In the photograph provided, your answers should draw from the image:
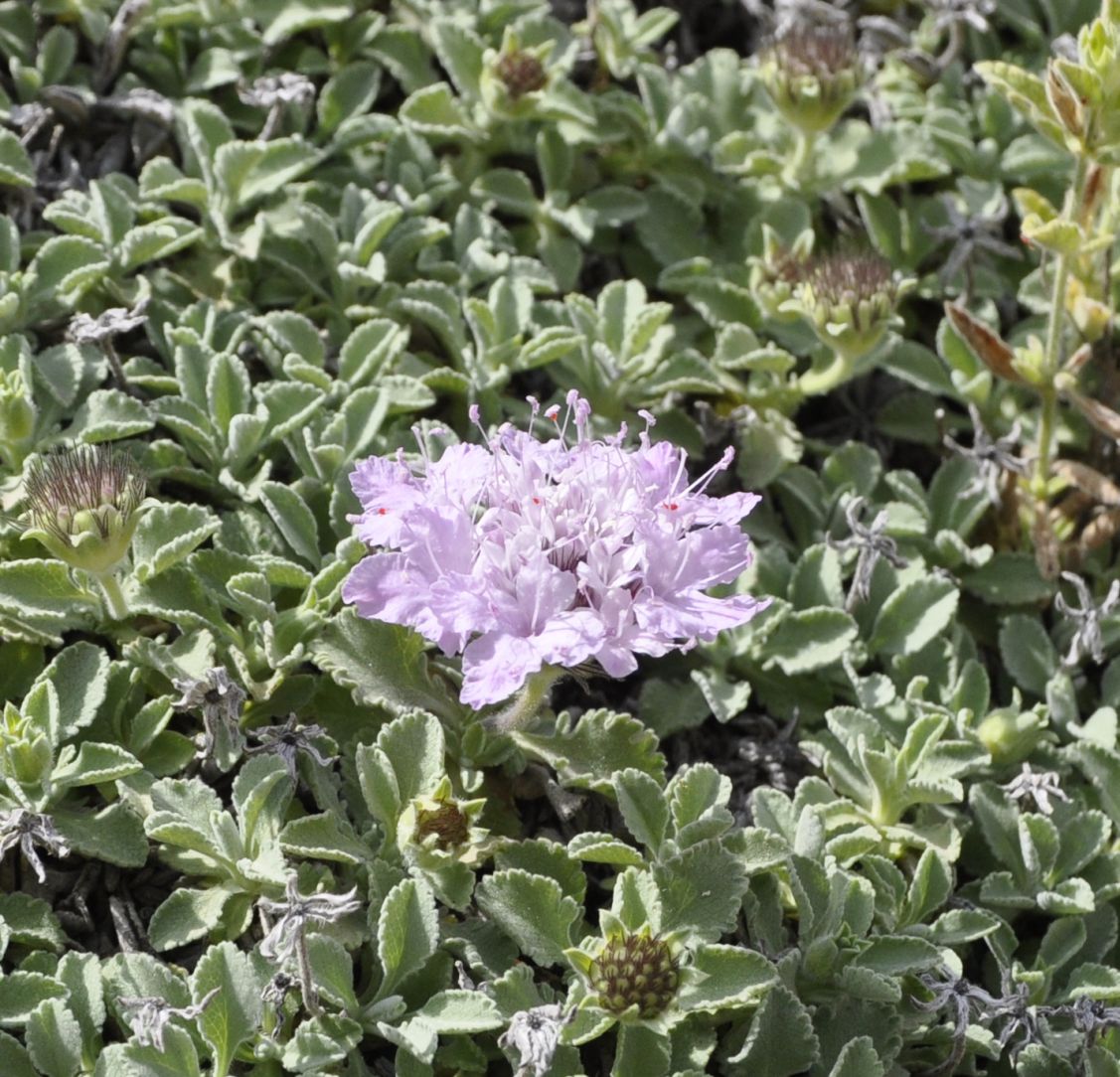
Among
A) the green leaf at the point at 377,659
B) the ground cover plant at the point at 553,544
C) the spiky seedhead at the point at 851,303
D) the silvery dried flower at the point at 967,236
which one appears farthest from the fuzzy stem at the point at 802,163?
the green leaf at the point at 377,659

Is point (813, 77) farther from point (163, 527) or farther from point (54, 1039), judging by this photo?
point (54, 1039)

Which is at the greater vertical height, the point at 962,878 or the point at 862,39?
the point at 862,39

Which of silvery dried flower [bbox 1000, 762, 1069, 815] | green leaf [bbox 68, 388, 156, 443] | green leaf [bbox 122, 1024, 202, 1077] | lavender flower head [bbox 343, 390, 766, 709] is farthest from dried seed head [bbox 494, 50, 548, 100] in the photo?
green leaf [bbox 122, 1024, 202, 1077]

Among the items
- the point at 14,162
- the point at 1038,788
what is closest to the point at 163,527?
the point at 14,162

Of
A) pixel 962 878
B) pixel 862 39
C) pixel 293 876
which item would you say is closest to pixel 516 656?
pixel 293 876

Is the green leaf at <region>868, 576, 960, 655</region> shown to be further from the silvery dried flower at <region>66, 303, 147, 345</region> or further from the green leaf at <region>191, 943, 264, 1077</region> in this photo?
the silvery dried flower at <region>66, 303, 147, 345</region>

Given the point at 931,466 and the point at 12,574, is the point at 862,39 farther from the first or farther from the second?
the point at 12,574

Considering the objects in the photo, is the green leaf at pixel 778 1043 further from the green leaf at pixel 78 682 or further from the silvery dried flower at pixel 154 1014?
the green leaf at pixel 78 682
